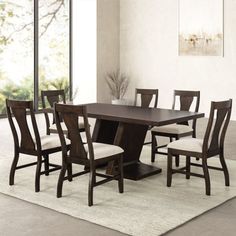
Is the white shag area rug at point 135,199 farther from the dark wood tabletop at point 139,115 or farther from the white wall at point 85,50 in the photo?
the white wall at point 85,50

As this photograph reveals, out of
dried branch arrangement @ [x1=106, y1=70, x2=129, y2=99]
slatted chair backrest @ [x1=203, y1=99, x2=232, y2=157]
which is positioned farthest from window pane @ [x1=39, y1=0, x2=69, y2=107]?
slatted chair backrest @ [x1=203, y1=99, x2=232, y2=157]

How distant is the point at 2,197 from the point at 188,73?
20.6ft

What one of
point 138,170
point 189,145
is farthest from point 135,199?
point 138,170

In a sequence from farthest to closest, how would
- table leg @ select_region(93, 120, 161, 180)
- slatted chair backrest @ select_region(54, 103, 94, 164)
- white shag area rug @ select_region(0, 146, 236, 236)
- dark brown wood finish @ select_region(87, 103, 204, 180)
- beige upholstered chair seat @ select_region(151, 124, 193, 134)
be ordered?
1. beige upholstered chair seat @ select_region(151, 124, 193, 134)
2. table leg @ select_region(93, 120, 161, 180)
3. dark brown wood finish @ select_region(87, 103, 204, 180)
4. slatted chair backrest @ select_region(54, 103, 94, 164)
5. white shag area rug @ select_region(0, 146, 236, 236)

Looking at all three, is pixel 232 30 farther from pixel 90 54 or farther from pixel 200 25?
pixel 90 54

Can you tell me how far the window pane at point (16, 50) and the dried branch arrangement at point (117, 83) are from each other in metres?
1.75

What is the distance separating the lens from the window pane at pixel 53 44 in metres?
10.5

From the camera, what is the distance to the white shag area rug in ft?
12.6

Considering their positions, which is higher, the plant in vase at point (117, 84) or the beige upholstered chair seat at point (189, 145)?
the plant in vase at point (117, 84)

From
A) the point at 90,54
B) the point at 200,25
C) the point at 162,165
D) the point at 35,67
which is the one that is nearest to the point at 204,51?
the point at 200,25

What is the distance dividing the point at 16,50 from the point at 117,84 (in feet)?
7.61

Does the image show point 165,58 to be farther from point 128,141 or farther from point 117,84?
point 128,141

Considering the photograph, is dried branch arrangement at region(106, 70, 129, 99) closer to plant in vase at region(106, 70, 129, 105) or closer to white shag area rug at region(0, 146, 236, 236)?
plant in vase at region(106, 70, 129, 105)

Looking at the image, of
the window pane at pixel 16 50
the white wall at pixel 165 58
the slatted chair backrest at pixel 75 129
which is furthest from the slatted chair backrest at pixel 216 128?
the window pane at pixel 16 50
